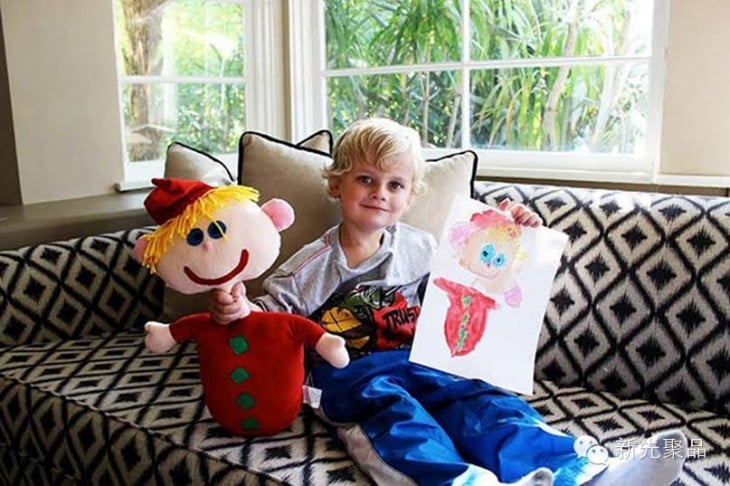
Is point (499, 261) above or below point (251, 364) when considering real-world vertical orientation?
above

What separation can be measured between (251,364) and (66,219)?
979mm

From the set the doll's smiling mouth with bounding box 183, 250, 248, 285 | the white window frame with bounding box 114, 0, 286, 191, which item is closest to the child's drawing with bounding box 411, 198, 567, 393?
the doll's smiling mouth with bounding box 183, 250, 248, 285

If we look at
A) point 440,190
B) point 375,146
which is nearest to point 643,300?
point 440,190

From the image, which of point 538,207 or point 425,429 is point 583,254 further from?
point 425,429

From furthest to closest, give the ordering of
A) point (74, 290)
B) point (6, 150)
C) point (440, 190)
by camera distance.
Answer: point (6, 150), point (74, 290), point (440, 190)

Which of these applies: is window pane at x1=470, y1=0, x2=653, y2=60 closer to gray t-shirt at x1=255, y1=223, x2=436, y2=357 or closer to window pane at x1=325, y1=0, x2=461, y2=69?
window pane at x1=325, y1=0, x2=461, y2=69

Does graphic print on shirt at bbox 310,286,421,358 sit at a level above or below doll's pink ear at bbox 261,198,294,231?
below

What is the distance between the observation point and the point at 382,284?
1.51 metres

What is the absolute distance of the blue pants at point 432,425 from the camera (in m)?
1.15

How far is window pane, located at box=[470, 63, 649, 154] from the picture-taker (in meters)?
2.12

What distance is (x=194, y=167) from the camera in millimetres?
1907

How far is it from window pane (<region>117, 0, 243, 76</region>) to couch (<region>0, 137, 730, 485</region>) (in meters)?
0.94

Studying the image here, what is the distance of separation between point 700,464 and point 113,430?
0.98 meters

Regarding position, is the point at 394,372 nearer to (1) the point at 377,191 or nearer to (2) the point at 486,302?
(2) the point at 486,302
